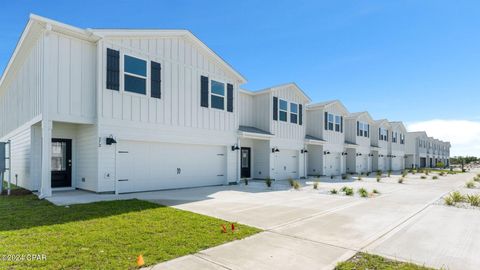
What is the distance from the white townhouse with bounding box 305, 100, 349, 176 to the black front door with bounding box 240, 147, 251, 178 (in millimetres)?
5518

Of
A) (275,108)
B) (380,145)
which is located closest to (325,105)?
(275,108)

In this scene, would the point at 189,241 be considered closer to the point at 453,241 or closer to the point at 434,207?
the point at 453,241

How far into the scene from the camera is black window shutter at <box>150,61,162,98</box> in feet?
37.8

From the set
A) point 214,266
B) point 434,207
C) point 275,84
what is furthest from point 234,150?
point 214,266

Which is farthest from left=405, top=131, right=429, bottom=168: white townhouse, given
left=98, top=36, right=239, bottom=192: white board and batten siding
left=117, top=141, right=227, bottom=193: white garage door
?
left=117, top=141, right=227, bottom=193: white garage door

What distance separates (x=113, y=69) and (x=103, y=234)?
736cm

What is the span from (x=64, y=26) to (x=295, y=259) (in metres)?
10.6

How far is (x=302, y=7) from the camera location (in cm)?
1259

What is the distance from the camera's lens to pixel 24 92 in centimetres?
1247

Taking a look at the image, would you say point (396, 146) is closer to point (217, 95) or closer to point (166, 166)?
point (217, 95)

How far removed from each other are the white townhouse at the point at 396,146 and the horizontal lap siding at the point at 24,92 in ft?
120

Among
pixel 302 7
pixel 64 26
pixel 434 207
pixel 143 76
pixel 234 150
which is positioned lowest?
pixel 434 207

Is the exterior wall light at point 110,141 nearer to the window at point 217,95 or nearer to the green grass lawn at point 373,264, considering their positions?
the window at point 217,95

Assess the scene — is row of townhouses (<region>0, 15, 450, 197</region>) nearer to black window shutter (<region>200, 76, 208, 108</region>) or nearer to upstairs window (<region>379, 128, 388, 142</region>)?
black window shutter (<region>200, 76, 208, 108</region>)
